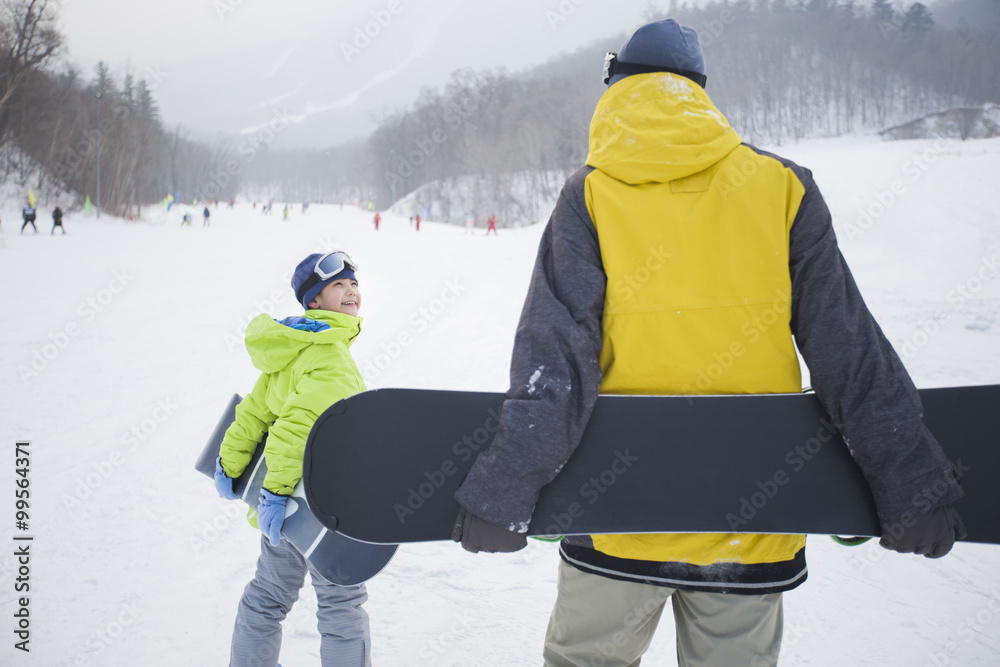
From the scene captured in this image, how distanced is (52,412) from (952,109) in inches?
2416

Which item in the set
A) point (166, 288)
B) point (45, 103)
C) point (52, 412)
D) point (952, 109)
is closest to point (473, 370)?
point (52, 412)

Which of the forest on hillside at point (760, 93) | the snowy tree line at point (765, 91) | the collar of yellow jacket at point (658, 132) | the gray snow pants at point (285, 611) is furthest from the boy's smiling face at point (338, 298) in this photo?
the forest on hillside at point (760, 93)

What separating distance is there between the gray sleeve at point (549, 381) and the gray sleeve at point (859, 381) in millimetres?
456

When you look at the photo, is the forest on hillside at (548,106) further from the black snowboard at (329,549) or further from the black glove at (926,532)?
the black glove at (926,532)

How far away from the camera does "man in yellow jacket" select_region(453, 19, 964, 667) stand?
1106 mm

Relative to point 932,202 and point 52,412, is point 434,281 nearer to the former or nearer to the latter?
point 52,412

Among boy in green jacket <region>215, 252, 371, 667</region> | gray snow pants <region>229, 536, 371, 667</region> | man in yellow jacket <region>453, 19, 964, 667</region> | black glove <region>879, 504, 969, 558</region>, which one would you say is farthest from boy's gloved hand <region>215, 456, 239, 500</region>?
black glove <region>879, 504, 969, 558</region>

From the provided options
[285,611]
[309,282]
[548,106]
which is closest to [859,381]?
[309,282]

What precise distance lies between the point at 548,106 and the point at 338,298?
53.2 meters

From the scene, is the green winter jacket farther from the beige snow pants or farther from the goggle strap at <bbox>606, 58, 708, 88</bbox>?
the goggle strap at <bbox>606, 58, 708, 88</bbox>

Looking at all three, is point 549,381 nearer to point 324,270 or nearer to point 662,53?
point 662,53

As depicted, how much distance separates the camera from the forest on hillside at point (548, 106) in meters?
31.3

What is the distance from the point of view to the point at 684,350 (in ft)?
3.93

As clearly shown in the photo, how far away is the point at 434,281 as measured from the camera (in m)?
10.5
